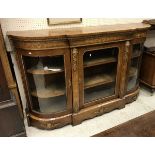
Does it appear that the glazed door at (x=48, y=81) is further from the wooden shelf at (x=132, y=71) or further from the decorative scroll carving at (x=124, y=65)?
the wooden shelf at (x=132, y=71)

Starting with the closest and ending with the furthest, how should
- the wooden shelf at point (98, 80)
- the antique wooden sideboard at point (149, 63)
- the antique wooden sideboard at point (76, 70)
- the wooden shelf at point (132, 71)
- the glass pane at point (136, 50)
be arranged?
1. the antique wooden sideboard at point (76, 70)
2. the wooden shelf at point (98, 80)
3. the glass pane at point (136, 50)
4. the wooden shelf at point (132, 71)
5. the antique wooden sideboard at point (149, 63)

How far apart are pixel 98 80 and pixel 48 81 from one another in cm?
51

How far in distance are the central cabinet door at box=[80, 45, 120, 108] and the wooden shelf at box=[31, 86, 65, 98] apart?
204mm

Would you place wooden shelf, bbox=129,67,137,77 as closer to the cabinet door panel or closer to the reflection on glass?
the reflection on glass

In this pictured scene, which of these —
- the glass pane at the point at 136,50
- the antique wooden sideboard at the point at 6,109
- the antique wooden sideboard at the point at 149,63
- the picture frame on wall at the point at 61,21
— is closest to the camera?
the antique wooden sideboard at the point at 6,109

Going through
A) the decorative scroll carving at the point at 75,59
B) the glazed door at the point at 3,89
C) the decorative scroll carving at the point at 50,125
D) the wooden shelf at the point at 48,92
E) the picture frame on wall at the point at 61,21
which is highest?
the picture frame on wall at the point at 61,21

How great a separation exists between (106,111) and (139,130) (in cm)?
95

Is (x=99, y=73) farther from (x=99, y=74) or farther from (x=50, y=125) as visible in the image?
(x=50, y=125)

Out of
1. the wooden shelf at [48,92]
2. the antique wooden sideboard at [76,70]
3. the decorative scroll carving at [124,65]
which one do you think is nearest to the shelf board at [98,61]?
the antique wooden sideboard at [76,70]

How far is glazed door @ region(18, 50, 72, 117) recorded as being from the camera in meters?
1.41

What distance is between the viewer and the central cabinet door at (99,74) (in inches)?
62.2

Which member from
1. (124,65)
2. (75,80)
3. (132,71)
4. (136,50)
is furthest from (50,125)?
(136,50)

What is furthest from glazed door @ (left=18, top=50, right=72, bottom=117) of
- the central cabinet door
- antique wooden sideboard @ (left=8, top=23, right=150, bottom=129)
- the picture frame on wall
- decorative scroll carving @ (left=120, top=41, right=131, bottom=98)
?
decorative scroll carving @ (left=120, top=41, right=131, bottom=98)
